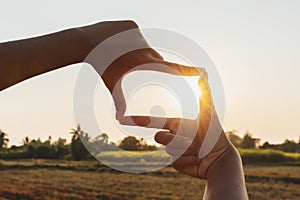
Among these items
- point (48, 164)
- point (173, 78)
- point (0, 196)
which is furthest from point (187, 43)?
point (0, 196)

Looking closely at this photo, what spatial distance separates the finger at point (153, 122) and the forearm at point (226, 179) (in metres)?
0.03

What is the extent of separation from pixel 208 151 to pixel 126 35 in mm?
79

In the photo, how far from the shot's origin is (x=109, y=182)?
9.79ft

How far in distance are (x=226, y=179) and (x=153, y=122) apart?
4 centimetres

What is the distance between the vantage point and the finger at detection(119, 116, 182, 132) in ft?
0.61

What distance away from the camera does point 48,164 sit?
303 centimetres

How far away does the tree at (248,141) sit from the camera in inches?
102

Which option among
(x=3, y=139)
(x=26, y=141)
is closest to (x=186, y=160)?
(x=3, y=139)

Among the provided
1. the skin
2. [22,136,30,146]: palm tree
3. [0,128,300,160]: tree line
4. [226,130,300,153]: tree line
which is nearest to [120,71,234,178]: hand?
the skin

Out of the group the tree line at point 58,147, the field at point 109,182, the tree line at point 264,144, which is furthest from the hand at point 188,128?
the field at point 109,182

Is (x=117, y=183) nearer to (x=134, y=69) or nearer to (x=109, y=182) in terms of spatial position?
(x=109, y=182)

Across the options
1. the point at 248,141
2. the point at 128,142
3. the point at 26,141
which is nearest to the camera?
the point at 128,142

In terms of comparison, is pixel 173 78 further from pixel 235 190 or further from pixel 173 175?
pixel 173 175

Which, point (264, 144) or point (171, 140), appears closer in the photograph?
point (171, 140)
